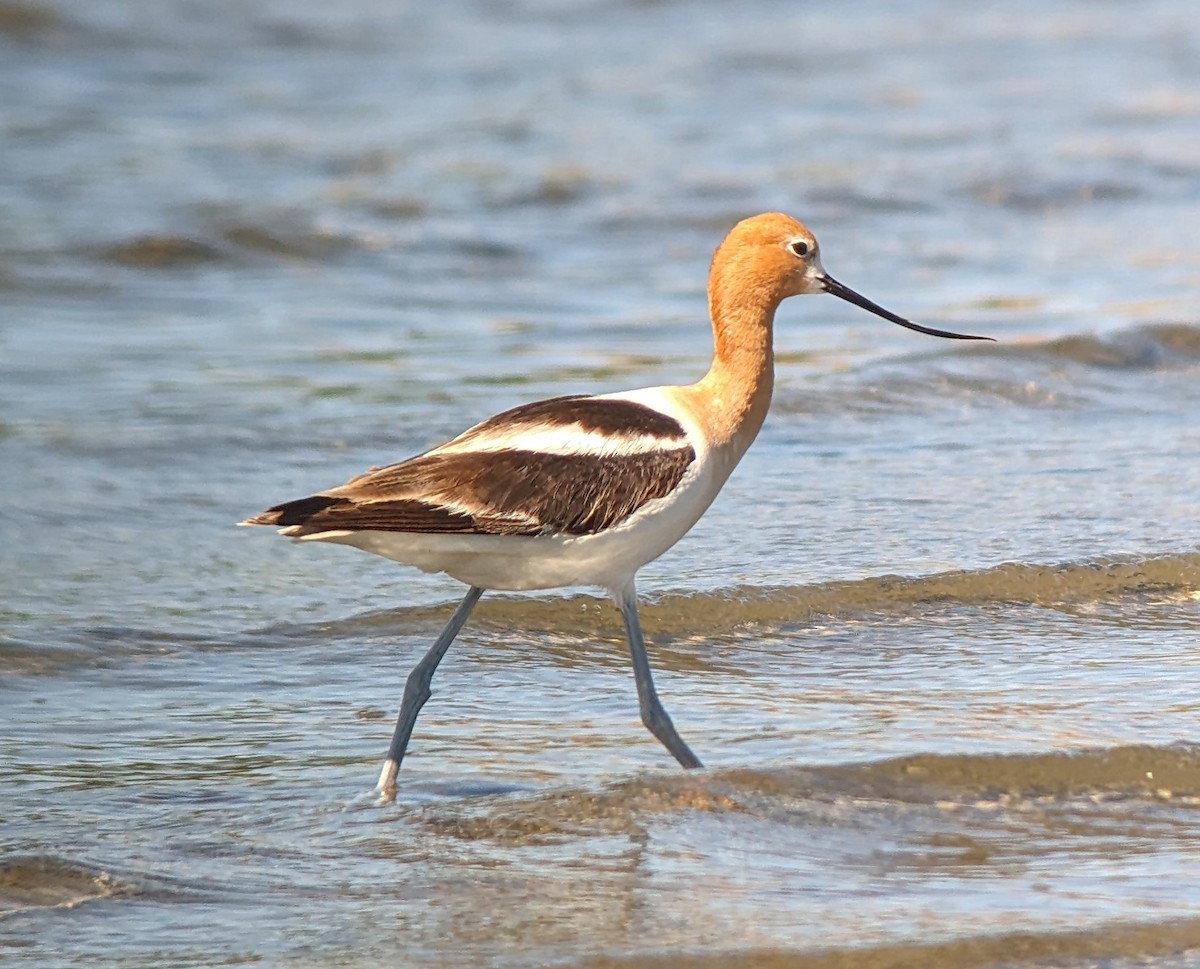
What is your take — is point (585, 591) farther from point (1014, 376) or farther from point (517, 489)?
point (1014, 376)

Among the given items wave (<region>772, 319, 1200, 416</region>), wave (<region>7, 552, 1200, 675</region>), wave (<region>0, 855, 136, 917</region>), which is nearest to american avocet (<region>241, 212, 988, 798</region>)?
wave (<region>0, 855, 136, 917</region>)

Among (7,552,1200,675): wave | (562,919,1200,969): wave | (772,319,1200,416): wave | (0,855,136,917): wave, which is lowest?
(562,919,1200,969): wave

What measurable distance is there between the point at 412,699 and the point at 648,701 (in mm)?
630

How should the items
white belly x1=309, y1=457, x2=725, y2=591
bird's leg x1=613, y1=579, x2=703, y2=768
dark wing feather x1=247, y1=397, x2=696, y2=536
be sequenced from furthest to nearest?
bird's leg x1=613, y1=579, x2=703, y2=768, white belly x1=309, y1=457, x2=725, y2=591, dark wing feather x1=247, y1=397, x2=696, y2=536

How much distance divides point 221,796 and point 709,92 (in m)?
14.9

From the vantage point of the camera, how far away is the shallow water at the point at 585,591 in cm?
474

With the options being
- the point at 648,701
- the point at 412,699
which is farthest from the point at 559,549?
the point at 412,699

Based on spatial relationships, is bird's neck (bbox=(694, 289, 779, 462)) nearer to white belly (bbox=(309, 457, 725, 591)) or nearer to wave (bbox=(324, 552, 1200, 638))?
white belly (bbox=(309, 457, 725, 591))

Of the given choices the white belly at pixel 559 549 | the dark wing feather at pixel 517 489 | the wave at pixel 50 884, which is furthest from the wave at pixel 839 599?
the wave at pixel 50 884

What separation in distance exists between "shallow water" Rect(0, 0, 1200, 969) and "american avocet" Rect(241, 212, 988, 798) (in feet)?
1.65

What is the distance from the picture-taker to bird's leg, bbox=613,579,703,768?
5.44 meters

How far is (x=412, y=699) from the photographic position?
18.2 feet

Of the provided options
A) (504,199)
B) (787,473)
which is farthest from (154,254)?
(787,473)

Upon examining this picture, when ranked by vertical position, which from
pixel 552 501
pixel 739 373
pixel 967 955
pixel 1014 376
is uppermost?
pixel 739 373
